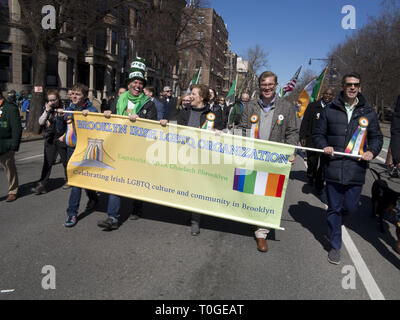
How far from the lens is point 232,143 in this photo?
4.18 metres

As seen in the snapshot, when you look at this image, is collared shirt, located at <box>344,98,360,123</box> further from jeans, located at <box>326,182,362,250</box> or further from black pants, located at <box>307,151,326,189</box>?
black pants, located at <box>307,151,326,189</box>

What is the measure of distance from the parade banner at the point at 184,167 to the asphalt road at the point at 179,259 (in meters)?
0.52

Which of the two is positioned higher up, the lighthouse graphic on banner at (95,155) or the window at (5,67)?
the window at (5,67)

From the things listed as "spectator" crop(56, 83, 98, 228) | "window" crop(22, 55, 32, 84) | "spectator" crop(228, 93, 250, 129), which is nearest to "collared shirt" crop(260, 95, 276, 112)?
"spectator" crop(56, 83, 98, 228)

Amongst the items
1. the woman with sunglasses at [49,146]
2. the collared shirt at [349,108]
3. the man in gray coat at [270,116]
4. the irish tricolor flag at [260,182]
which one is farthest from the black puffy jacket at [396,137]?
the woman with sunglasses at [49,146]

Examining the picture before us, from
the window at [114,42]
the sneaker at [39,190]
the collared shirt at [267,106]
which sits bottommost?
the sneaker at [39,190]

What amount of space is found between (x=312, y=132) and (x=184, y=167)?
4.64 meters

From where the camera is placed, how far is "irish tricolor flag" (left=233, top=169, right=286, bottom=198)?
13.7 ft

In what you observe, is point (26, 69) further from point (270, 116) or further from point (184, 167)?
point (270, 116)

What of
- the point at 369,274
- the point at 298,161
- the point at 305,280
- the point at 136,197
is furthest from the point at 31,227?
the point at 298,161

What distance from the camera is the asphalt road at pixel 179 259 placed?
10.6 feet

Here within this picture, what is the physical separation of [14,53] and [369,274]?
26406 millimetres

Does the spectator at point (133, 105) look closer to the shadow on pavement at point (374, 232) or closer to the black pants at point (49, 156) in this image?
the black pants at point (49, 156)
